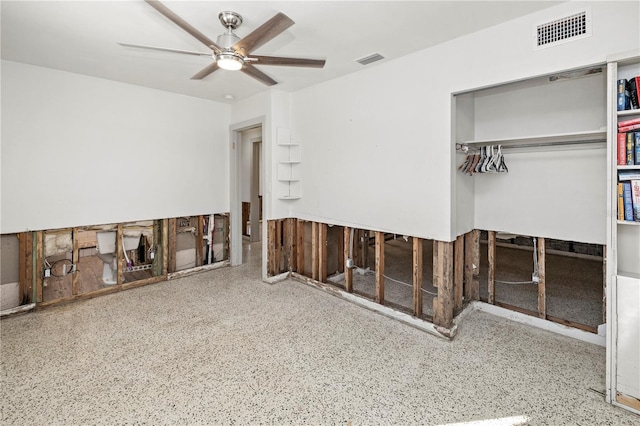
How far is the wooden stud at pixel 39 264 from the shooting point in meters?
3.40

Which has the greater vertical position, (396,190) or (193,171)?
(193,171)

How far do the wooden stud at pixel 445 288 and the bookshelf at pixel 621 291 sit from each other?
43.5 inches

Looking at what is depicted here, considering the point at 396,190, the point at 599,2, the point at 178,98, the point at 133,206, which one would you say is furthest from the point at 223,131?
the point at 599,2

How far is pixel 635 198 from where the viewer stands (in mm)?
1884

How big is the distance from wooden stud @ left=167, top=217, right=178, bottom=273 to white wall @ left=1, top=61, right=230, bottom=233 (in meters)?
0.14

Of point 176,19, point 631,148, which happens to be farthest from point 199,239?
point 631,148

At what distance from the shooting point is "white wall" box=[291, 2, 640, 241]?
2229 millimetres

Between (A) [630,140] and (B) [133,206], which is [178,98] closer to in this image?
(B) [133,206]

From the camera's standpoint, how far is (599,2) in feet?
6.73

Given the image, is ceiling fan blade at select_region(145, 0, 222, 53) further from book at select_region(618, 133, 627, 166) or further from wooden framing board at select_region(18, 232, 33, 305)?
wooden framing board at select_region(18, 232, 33, 305)

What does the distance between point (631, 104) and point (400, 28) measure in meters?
1.73

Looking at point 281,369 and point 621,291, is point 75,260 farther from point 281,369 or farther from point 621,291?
point 621,291

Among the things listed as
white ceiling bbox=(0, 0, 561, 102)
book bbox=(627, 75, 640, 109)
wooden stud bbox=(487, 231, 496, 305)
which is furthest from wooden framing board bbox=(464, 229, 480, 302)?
white ceiling bbox=(0, 0, 561, 102)

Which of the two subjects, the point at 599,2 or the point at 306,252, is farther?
the point at 306,252
